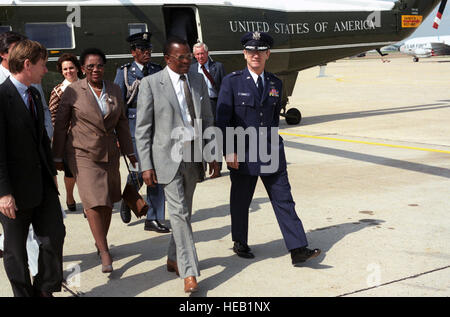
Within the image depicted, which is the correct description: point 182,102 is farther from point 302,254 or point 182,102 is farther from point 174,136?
point 302,254

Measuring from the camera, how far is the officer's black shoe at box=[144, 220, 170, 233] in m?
5.53

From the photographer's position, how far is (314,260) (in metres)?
4.58

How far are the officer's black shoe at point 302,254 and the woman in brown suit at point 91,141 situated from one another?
4.93 feet

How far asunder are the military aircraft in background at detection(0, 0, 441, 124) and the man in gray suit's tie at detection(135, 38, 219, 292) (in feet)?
18.1

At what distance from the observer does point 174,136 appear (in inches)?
160

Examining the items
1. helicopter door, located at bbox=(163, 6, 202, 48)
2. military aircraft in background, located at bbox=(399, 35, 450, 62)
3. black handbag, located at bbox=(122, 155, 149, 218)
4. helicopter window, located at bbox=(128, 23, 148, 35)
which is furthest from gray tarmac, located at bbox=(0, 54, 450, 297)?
military aircraft in background, located at bbox=(399, 35, 450, 62)

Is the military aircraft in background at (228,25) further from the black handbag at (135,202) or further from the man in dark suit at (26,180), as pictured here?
the man in dark suit at (26,180)

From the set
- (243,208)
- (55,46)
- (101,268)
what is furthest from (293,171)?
(55,46)

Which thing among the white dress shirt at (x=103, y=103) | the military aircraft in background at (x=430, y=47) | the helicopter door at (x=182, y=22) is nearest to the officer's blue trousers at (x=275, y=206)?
the white dress shirt at (x=103, y=103)

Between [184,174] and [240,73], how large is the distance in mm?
1118

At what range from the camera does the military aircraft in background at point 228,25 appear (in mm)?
9641

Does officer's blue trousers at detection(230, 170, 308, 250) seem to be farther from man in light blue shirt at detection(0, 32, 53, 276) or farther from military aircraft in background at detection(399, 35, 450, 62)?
military aircraft in background at detection(399, 35, 450, 62)

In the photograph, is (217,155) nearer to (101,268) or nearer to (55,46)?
(101,268)

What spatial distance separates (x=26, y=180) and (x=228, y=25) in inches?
321
